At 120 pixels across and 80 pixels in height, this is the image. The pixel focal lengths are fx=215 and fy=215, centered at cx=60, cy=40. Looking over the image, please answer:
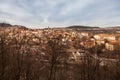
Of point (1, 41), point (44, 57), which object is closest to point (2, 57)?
point (1, 41)

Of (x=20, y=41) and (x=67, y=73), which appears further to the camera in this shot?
(x=67, y=73)

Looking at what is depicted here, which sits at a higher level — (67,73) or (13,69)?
(13,69)

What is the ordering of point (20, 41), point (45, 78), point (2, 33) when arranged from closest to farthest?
1. point (2, 33)
2. point (20, 41)
3. point (45, 78)

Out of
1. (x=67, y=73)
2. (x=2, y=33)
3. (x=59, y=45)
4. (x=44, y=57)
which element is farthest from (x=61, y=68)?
(x=2, y=33)

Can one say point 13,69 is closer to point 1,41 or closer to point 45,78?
point 1,41

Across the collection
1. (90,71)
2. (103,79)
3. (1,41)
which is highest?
(1,41)

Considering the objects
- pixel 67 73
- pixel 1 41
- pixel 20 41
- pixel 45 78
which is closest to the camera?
pixel 1 41

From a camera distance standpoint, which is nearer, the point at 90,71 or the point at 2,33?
the point at 2,33

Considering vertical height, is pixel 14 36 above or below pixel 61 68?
above

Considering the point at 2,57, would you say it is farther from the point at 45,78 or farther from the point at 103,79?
the point at 103,79
